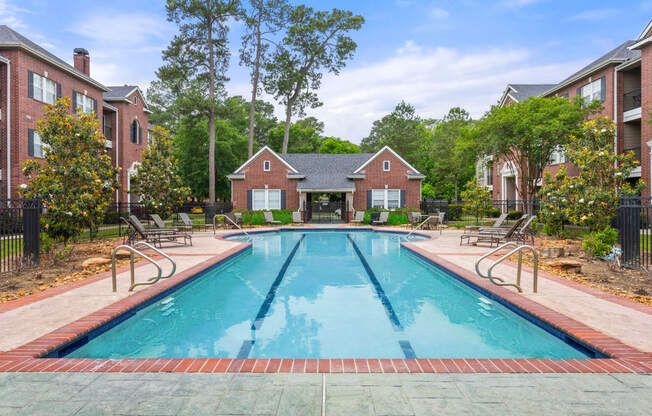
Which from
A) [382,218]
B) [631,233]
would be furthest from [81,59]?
[631,233]

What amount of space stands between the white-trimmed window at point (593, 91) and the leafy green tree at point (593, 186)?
1015 centimetres

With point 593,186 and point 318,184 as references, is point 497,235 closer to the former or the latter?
point 593,186

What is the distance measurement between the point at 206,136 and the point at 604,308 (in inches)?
1487

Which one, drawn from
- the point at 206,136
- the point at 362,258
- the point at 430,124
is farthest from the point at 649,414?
the point at 430,124

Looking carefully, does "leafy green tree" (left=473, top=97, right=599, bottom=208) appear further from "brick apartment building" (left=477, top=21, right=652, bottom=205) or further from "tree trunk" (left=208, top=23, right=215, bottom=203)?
"tree trunk" (left=208, top=23, right=215, bottom=203)

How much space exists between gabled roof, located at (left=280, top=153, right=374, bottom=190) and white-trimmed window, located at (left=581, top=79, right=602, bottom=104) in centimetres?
1421

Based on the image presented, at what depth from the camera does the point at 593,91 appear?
22.4 metres

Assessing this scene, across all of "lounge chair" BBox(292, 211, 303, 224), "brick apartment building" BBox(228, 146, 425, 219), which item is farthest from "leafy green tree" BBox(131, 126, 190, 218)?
"brick apartment building" BBox(228, 146, 425, 219)

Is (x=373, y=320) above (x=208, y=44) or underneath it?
underneath

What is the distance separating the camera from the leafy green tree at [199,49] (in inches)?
1097

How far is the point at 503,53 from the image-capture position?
2261 centimetres

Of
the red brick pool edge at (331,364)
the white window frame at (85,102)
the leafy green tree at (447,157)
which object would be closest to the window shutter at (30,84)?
the white window frame at (85,102)

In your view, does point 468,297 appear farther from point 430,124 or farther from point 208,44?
point 430,124

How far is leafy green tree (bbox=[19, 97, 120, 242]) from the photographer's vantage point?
10.8 m
